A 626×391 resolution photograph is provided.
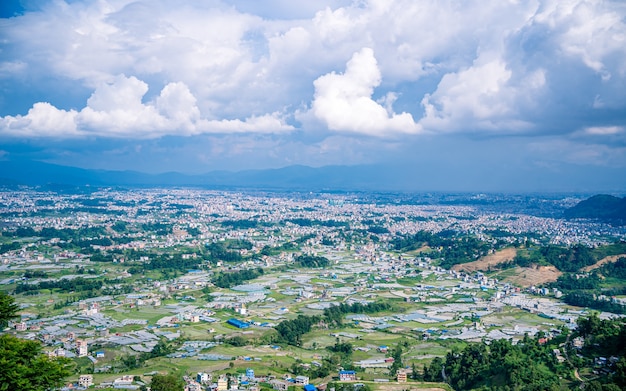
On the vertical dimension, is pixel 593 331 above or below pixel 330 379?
above

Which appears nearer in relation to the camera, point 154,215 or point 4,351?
point 4,351

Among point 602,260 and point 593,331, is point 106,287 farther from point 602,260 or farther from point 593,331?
point 602,260

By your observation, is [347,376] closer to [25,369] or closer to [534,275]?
[25,369]

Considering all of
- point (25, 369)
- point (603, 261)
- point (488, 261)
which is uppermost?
point (25, 369)

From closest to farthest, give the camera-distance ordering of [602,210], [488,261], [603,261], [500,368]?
[500,368]
[603,261]
[488,261]
[602,210]

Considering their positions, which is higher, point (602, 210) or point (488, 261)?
point (602, 210)

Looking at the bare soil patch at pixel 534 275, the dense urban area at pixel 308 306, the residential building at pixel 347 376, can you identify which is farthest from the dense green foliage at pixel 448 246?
the residential building at pixel 347 376

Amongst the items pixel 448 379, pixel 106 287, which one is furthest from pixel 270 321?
pixel 106 287

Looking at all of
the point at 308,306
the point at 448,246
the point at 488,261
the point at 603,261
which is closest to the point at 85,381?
the point at 308,306

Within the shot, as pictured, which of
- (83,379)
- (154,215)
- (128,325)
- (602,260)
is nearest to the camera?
(83,379)
